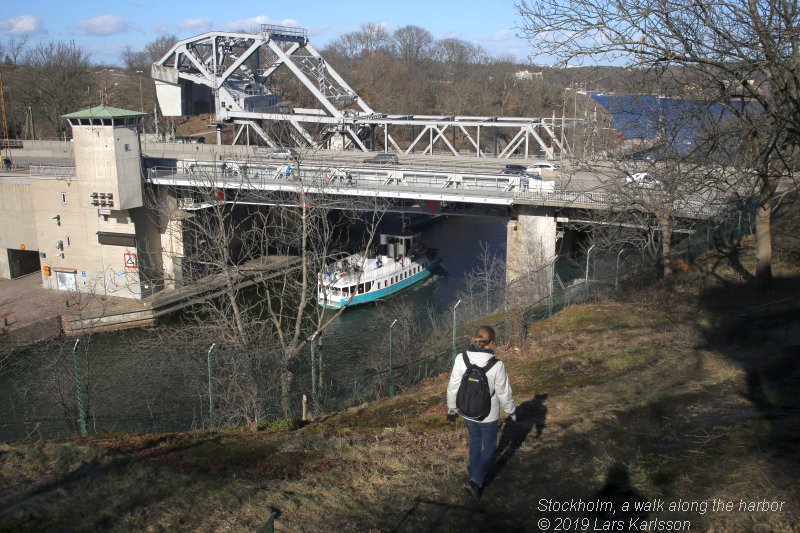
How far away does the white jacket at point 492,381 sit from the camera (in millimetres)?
6172

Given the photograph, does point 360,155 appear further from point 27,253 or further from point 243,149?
point 27,253

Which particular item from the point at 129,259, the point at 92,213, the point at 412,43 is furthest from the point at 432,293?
the point at 412,43

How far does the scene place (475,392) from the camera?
6117 millimetres

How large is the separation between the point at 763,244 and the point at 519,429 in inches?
313

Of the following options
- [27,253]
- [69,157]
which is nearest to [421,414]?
[27,253]

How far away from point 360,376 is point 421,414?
36.3ft

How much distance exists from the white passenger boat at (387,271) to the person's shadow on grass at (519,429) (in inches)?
839

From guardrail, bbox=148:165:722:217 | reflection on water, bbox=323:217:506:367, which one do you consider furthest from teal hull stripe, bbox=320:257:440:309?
guardrail, bbox=148:165:722:217

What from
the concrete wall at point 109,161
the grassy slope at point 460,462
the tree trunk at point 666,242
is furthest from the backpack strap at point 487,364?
the concrete wall at point 109,161

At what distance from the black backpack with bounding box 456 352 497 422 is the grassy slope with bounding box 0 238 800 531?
2.98ft

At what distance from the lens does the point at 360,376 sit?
66.7 feet

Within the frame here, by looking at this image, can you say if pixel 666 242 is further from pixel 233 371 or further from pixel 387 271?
pixel 387 271

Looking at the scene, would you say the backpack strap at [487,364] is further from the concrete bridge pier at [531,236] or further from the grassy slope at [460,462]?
the concrete bridge pier at [531,236]

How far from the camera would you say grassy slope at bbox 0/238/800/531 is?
625 cm
